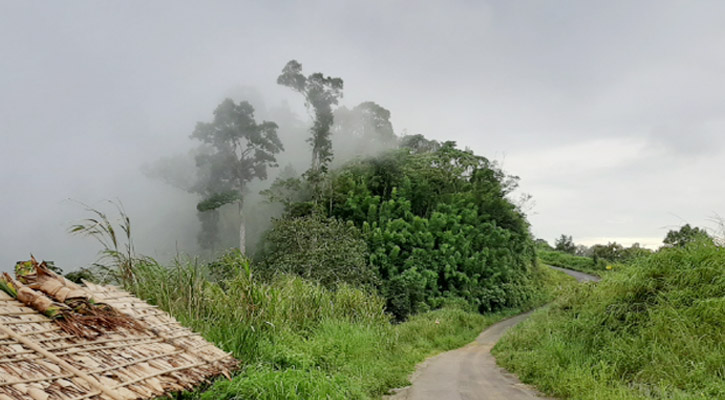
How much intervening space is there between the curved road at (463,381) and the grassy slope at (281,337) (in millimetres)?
352

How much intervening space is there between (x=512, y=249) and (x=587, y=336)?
1704 centimetres

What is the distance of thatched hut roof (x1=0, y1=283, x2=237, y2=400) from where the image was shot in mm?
2262

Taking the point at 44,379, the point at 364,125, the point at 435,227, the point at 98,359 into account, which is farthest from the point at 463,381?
the point at 364,125

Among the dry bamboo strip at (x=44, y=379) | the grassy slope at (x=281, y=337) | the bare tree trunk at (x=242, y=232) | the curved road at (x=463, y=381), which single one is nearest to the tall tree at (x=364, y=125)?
the bare tree trunk at (x=242, y=232)

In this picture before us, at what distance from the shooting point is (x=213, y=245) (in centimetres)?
2547

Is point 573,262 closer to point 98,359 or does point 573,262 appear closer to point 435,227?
point 435,227

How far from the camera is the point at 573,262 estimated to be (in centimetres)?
4050

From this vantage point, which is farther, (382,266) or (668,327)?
(382,266)

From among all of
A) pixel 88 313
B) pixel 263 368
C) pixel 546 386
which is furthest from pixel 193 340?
pixel 546 386

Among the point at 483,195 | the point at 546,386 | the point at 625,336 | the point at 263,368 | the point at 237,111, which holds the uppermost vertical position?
the point at 237,111

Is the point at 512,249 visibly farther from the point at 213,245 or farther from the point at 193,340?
the point at 193,340

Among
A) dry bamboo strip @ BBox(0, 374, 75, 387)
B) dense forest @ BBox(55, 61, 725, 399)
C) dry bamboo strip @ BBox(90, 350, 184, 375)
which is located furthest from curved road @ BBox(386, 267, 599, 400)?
dry bamboo strip @ BBox(0, 374, 75, 387)

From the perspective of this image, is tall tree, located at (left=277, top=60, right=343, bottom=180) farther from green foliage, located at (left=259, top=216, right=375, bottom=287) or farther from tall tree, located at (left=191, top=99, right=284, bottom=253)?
green foliage, located at (left=259, top=216, right=375, bottom=287)

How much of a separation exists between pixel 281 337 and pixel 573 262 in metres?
40.1
